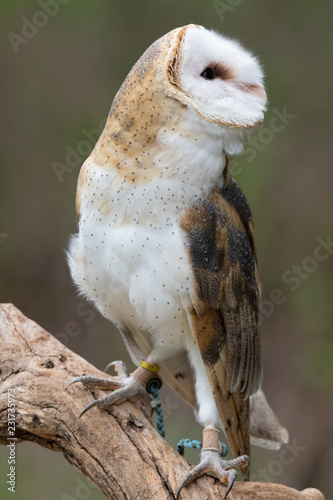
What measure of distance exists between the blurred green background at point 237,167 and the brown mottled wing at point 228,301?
1.27 meters

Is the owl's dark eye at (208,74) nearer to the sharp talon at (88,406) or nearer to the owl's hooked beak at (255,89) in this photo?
the owl's hooked beak at (255,89)

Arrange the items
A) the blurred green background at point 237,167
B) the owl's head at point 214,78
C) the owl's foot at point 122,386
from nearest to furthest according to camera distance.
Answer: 1. the owl's head at point 214,78
2. the owl's foot at point 122,386
3. the blurred green background at point 237,167

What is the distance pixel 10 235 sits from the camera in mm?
3385

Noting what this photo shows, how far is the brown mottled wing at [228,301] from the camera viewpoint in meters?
1.47

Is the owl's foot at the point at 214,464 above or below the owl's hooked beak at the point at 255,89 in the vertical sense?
below

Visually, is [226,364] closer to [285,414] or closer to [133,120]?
[133,120]

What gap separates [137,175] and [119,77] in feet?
6.26

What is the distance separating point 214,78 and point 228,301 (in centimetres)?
52

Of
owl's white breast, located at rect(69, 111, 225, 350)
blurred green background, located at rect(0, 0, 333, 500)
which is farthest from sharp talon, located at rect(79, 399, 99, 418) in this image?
blurred green background, located at rect(0, 0, 333, 500)

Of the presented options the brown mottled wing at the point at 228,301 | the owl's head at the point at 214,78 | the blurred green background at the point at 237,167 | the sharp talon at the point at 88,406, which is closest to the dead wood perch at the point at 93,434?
the sharp talon at the point at 88,406

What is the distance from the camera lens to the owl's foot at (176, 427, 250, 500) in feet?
4.68

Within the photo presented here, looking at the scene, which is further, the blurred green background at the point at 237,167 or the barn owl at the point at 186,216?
the blurred green background at the point at 237,167

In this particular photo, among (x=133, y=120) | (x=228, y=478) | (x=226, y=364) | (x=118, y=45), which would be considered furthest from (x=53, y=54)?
(x=228, y=478)

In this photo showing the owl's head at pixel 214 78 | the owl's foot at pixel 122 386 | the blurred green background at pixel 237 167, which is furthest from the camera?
the blurred green background at pixel 237 167
